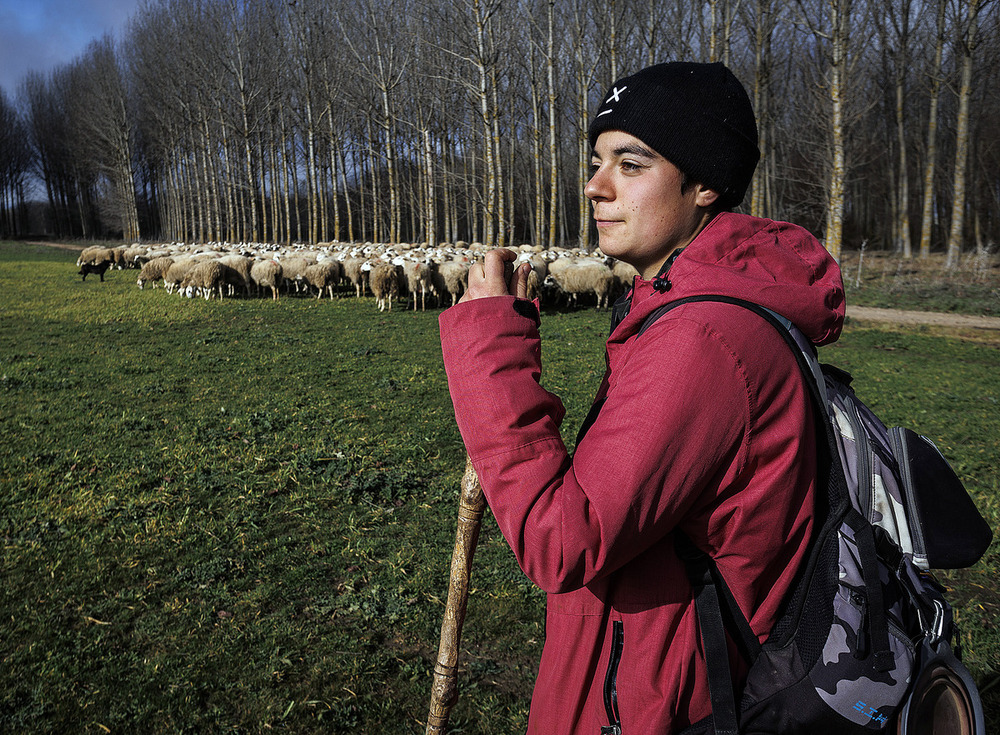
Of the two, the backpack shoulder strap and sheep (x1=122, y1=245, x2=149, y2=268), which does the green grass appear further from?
sheep (x1=122, y1=245, x2=149, y2=268)

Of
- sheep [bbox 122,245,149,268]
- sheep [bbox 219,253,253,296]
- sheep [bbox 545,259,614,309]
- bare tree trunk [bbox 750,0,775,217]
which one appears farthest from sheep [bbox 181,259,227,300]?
bare tree trunk [bbox 750,0,775,217]

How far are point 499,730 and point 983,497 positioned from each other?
176 inches

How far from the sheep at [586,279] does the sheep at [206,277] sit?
8.85m

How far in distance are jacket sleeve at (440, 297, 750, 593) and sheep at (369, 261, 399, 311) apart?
1487 centimetres

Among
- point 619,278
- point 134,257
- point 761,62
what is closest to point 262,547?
point 619,278

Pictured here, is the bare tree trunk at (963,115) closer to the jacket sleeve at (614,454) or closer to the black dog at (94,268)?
the jacket sleeve at (614,454)

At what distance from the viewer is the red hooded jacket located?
1.05m

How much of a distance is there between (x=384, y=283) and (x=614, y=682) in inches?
597

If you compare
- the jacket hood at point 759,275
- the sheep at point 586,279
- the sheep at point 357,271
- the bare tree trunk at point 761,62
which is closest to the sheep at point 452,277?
the sheep at point 586,279

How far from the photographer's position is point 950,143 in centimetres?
3219

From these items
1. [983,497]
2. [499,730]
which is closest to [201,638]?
[499,730]

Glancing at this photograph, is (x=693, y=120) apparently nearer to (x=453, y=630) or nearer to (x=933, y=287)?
(x=453, y=630)

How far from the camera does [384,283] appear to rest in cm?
1584

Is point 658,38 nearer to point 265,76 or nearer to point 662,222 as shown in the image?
point 265,76
